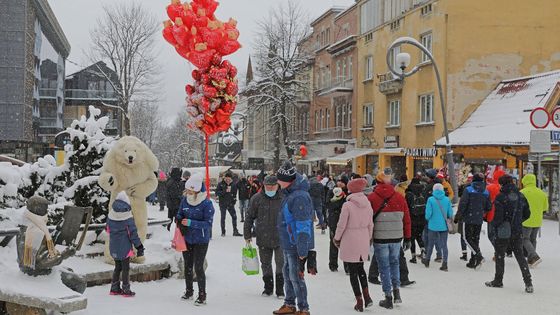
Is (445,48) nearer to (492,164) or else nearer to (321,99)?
(492,164)

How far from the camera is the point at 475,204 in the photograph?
38.1 feet

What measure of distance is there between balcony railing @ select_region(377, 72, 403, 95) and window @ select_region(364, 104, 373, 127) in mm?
2546

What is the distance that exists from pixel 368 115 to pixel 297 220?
28976mm

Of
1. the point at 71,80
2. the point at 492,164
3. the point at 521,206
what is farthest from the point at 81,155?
the point at 71,80

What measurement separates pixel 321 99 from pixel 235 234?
27.8 m

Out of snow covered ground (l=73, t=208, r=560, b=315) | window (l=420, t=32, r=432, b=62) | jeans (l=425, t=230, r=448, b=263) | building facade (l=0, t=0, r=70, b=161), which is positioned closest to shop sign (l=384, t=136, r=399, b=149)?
window (l=420, t=32, r=432, b=62)

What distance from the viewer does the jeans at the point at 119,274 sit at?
8.42m

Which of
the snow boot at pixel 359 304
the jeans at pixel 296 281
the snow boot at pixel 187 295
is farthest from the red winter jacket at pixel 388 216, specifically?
the snow boot at pixel 187 295

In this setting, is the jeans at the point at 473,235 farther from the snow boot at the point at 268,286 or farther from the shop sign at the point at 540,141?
the snow boot at the point at 268,286

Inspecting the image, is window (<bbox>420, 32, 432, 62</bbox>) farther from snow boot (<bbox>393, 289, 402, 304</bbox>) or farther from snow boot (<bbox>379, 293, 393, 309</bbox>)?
snow boot (<bbox>379, 293, 393, 309</bbox>)

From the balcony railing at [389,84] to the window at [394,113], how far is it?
23.0 inches

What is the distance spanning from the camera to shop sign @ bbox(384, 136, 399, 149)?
32094 millimetres

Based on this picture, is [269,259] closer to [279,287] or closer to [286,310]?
[279,287]

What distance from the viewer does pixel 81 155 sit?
10406 mm
